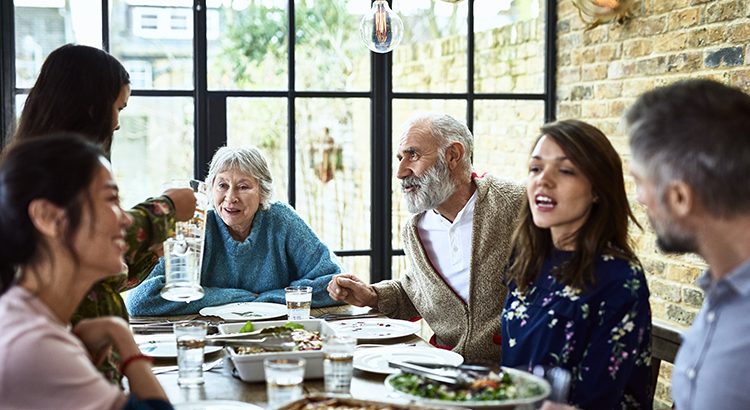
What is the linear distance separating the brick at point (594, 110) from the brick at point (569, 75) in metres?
0.16

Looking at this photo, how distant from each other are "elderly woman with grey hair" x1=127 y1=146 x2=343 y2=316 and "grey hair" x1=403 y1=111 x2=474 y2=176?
0.61 meters

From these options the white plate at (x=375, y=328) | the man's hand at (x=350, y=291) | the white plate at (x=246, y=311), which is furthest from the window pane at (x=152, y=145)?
the white plate at (x=375, y=328)

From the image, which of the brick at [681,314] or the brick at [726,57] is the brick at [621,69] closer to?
the brick at [726,57]

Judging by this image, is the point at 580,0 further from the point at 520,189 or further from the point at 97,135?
the point at 97,135

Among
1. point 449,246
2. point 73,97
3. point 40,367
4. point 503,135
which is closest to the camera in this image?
point 40,367

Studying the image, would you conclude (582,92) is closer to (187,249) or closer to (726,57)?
(726,57)

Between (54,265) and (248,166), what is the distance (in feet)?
5.77

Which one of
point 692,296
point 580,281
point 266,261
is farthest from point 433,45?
point 580,281

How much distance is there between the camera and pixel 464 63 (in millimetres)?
4020

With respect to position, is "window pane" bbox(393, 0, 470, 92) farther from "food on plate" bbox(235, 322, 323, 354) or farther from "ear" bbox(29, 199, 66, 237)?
"ear" bbox(29, 199, 66, 237)

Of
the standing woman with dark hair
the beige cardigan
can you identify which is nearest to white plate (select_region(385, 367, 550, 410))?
the standing woman with dark hair

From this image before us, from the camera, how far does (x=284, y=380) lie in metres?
1.38

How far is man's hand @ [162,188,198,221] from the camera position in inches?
66.0

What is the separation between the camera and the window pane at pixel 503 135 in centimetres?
405
